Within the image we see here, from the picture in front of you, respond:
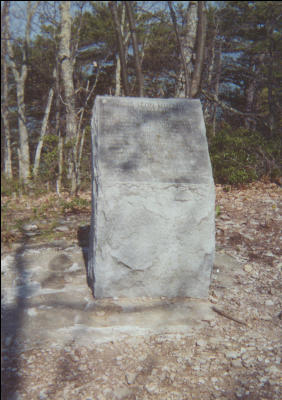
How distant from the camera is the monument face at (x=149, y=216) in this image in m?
2.93

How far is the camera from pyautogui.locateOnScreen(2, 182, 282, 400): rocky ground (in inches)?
84.1

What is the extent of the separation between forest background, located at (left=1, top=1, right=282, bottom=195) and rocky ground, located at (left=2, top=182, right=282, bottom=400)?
5.62 ft

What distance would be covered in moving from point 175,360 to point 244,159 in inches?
198

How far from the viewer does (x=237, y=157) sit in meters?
6.78

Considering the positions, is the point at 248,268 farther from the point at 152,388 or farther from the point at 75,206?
the point at 75,206

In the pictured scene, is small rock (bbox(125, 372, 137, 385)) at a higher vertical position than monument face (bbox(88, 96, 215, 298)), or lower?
lower

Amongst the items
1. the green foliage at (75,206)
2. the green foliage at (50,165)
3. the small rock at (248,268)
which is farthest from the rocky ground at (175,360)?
the green foliage at (50,165)

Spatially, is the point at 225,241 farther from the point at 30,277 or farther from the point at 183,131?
the point at 30,277

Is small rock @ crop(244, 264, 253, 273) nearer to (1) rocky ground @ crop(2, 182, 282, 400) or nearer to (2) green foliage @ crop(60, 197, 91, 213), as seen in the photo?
(1) rocky ground @ crop(2, 182, 282, 400)

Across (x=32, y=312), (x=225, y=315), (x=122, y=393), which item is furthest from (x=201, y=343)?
(x=32, y=312)

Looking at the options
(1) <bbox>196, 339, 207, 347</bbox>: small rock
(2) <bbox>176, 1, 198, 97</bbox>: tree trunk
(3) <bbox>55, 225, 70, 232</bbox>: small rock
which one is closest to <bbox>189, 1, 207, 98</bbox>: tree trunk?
(2) <bbox>176, 1, 198, 97</bbox>: tree trunk

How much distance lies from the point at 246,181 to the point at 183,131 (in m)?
3.54

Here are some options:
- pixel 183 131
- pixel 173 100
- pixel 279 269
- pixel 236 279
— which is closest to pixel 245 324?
pixel 236 279

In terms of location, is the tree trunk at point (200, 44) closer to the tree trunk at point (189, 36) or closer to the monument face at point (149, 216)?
the monument face at point (149, 216)
